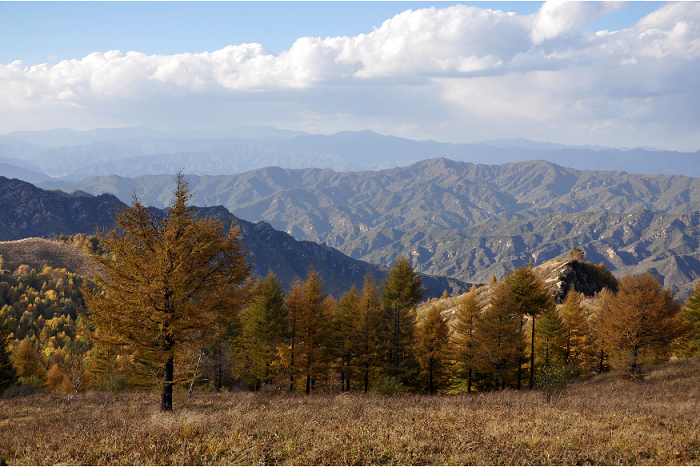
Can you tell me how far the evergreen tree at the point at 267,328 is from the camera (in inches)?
1188

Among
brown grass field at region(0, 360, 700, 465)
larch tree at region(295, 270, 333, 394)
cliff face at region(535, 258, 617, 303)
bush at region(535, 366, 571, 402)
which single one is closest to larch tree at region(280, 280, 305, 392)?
larch tree at region(295, 270, 333, 394)

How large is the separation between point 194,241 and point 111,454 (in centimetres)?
823

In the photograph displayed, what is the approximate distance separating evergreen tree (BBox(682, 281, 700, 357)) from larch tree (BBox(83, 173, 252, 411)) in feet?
148

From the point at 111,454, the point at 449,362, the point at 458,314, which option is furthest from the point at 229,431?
the point at 449,362

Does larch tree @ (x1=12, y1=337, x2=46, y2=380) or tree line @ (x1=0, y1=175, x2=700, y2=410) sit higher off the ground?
tree line @ (x1=0, y1=175, x2=700, y2=410)

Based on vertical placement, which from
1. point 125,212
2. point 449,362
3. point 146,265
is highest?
point 125,212

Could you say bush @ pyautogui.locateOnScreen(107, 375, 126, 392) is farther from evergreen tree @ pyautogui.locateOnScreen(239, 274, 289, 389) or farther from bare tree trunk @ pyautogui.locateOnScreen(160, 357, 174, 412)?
bare tree trunk @ pyautogui.locateOnScreen(160, 357, 174, 412)

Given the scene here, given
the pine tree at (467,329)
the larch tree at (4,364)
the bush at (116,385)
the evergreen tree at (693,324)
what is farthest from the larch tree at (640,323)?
the larch tree at (4,364)

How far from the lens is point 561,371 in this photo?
17953 millimetres

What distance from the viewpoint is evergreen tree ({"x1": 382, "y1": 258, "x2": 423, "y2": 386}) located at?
31.4 m

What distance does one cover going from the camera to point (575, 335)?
42.1m

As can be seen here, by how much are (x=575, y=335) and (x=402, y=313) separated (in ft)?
73.8

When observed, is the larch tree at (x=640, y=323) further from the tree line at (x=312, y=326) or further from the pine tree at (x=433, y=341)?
the pine tree at (x=433, y=341)

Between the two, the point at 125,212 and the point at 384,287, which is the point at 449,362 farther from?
the point at 125,212
